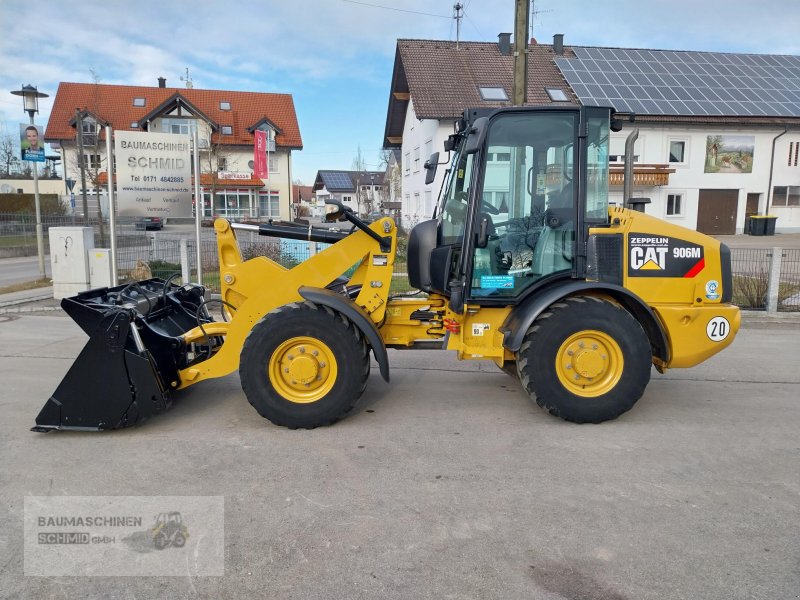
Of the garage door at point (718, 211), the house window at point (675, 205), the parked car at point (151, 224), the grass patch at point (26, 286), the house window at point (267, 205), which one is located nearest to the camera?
the grass patch at point (26, 286)

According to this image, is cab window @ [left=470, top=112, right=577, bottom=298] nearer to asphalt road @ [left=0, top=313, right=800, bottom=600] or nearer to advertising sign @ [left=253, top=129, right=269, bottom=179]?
asphalt road @ [left=0, top=313, right=800, bottom=600]

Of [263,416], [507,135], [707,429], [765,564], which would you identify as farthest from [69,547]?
[707,429]

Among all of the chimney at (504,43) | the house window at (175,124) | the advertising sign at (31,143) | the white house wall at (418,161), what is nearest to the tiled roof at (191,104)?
the house window at (175,124)

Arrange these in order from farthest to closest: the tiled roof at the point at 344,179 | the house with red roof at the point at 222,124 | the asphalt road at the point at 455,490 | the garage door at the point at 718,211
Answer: the tiled roof at the point at 344,179 → the house with red roof at the point at 222,124 → the garage door at the point at 718,211 → the asphalt road at the point at 455,490

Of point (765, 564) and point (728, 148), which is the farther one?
point (728, 148)

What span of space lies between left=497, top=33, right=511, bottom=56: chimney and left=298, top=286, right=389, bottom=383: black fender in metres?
25.4

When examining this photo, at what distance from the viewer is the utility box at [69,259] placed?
426 inches

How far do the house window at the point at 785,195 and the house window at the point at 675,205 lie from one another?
4522 millimetres

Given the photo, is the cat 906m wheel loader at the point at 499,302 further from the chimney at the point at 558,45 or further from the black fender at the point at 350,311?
the chimney at the point at 558,45

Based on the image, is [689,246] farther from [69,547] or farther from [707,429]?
[69,547]

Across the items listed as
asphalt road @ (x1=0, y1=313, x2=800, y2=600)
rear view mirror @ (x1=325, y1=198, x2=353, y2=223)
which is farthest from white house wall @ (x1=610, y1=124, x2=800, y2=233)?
rear view mirror @ (x1=325, y1=198, x2=353, y2=223)

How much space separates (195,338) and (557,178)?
3220 millimetres

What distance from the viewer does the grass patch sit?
1240 cm

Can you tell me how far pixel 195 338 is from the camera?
498 centimetres
